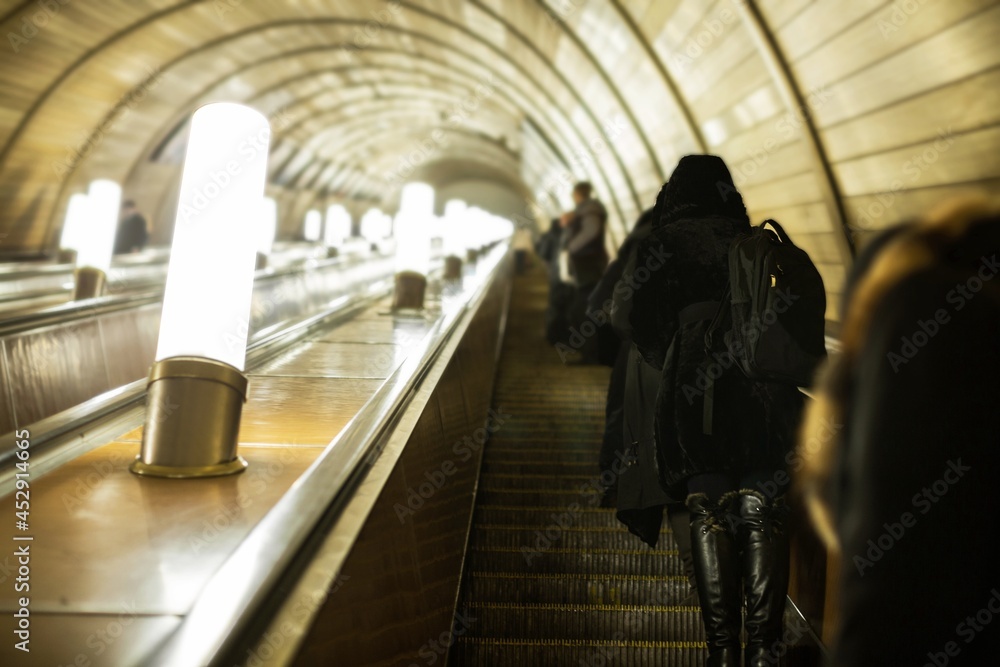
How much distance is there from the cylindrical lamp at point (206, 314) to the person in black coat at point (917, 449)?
76.4 inches

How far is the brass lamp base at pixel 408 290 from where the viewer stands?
835 centimetres

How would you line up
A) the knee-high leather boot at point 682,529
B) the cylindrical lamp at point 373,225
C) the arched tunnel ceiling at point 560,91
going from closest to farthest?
the knee-high leather boot at point 682,529, the arched tunnel ceiling at point 560,91, the cylindrical lamp at point 373,225

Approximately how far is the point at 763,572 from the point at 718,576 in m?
0.15

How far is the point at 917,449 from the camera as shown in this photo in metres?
1.63

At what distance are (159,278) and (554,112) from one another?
28.7 feet

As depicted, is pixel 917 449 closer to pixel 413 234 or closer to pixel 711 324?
pixel 711 324

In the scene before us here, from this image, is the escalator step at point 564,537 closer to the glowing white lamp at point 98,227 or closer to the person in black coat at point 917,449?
the person in black coat at point 917,449

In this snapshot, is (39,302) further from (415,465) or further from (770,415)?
(770,415)

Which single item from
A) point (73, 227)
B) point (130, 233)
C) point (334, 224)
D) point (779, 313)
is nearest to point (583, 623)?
point (779, 313)

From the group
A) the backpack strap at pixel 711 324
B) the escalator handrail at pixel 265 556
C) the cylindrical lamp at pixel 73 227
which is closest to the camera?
the escalator handrail at pixel 265 556

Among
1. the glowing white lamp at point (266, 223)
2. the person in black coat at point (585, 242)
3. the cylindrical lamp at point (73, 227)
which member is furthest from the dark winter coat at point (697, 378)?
the glowing white lamp at point (266, 223)

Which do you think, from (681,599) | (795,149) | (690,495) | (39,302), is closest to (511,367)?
(795,149)

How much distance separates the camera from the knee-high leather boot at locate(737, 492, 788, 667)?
10.0 feet

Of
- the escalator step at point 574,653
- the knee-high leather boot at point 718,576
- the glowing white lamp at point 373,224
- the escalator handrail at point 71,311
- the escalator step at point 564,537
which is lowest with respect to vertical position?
the escalator step at point 574,653
